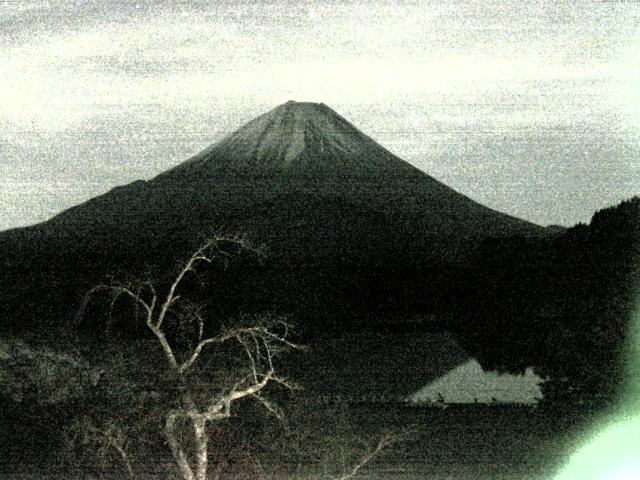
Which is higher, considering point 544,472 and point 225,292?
point 544,472

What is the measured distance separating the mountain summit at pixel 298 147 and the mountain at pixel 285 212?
15cm

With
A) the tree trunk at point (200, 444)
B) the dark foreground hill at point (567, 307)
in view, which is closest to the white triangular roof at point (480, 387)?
the dark foreground hill at point (567, 307)

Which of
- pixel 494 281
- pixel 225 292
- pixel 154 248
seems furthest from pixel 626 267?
pixel 154 248

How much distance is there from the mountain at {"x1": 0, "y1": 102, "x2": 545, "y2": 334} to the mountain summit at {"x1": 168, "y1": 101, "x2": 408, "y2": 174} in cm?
15

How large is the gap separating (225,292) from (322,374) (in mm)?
21050

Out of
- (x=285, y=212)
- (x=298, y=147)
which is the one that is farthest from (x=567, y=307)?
(x=298, y=147)

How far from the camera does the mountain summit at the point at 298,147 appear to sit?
128m

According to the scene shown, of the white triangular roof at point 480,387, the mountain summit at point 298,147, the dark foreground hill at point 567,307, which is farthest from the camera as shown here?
the mountain summit at point 298,147

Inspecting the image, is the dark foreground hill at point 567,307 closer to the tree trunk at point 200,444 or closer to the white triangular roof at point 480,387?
the white triangular roof at point 480,387

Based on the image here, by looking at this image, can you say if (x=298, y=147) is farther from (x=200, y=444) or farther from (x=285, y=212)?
(x=200, y=444)

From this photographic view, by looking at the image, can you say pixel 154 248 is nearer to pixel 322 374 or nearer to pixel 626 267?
pixel 322 374

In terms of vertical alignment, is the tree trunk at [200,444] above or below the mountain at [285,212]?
above

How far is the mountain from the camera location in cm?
9862

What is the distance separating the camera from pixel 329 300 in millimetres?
58344
